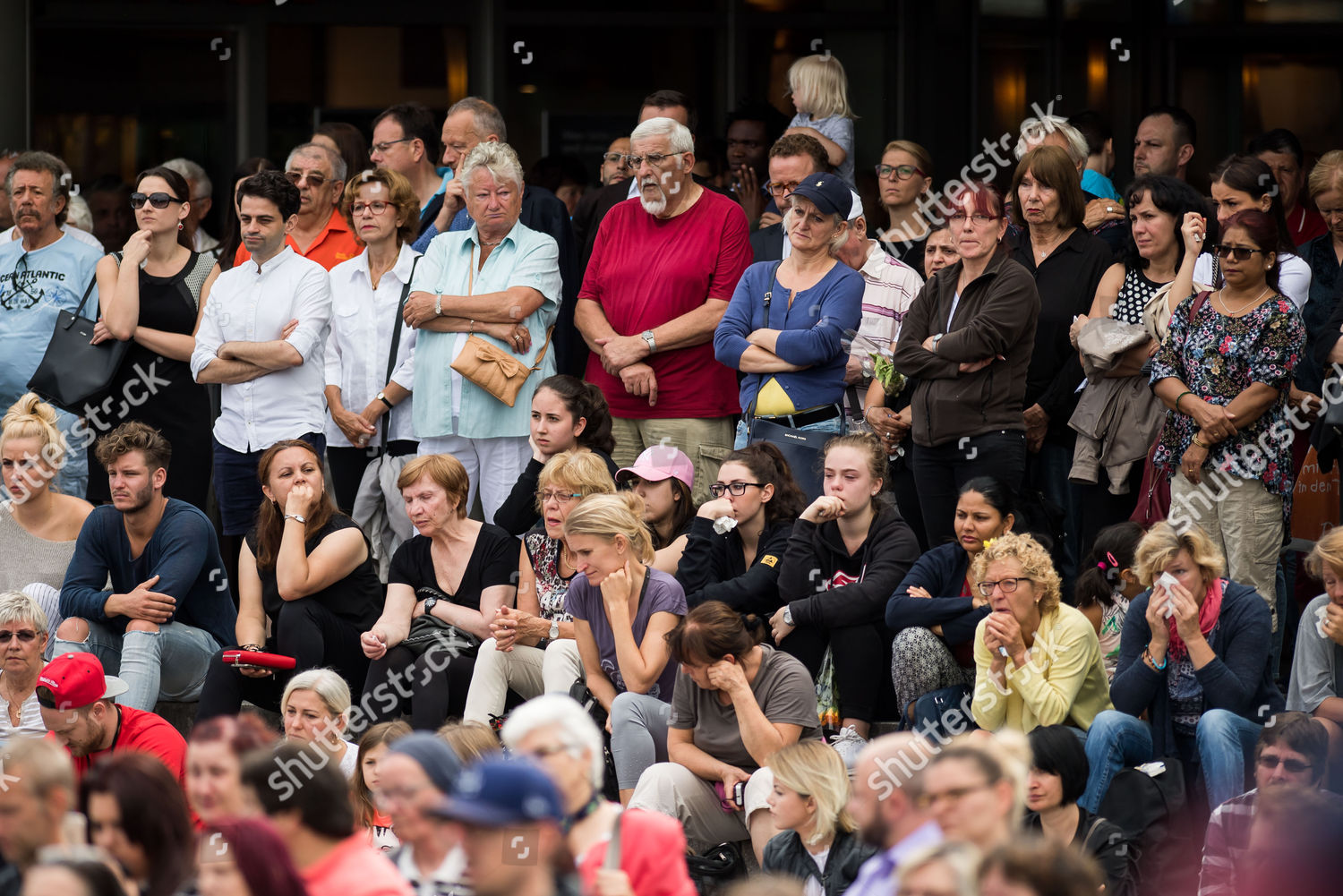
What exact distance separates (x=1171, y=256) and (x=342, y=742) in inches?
156

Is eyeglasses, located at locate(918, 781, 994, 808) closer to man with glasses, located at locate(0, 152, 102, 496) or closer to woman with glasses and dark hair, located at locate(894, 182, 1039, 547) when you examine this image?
woman with glasses and dark hair, located at locate(894, 182, 1039, 547)

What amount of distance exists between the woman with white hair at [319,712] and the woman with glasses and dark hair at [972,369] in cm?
244

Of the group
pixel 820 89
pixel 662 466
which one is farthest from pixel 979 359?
pixel 820 89

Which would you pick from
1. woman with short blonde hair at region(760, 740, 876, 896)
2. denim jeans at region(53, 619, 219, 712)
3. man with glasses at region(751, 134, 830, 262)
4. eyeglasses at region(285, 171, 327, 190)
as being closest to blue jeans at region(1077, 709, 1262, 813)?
woman with short blonde hair at region(760, 740, 876, 896)

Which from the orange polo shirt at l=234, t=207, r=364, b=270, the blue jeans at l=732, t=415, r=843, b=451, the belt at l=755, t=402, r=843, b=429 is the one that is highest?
the orange polo shirt at l=234, t=207, r=364, b=270

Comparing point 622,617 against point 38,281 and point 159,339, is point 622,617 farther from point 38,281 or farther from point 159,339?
point 38,281

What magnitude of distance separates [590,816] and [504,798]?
76 cm

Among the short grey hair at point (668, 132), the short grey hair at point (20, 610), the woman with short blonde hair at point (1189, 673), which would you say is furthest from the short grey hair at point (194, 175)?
the woman with short blonde hair at point (1189, 673)

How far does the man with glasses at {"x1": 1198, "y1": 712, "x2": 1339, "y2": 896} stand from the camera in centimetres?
543

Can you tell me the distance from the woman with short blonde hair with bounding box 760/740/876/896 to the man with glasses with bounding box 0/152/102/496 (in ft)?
14.3

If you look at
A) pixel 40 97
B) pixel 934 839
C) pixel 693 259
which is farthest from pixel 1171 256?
pixel 40 97

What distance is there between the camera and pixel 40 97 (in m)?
11.2

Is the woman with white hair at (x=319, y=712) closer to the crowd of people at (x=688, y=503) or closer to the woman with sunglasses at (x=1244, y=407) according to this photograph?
the crowd of people at (x=688, y=503)

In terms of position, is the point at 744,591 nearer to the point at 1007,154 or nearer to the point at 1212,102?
the point at 1007,154
